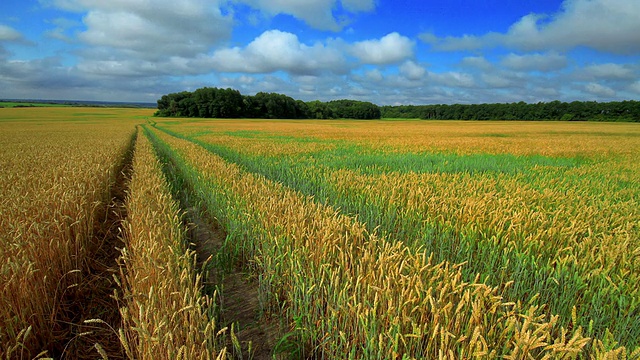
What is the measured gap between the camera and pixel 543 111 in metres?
99.8

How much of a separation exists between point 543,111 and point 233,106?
329ft

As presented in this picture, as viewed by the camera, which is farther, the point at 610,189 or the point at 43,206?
the point at 610,189

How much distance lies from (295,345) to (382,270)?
3.78ft

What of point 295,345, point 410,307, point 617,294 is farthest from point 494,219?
point 295,345

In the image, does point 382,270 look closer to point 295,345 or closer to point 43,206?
point 295,345

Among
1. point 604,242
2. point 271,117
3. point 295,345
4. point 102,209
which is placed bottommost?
point 295,345

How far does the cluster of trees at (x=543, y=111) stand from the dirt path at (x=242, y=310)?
398ft

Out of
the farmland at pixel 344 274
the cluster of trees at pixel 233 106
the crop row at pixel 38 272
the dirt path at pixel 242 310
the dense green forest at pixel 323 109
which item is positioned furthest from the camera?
the dense green forest at pixel 323 109

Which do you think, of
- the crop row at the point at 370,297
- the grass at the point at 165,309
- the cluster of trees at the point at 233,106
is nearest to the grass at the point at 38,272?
the grass at the point at 165,309

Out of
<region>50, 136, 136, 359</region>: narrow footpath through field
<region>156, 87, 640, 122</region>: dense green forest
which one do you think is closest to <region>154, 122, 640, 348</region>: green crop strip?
<region>50, 136, 136, 359</region>: narrow footpath through field

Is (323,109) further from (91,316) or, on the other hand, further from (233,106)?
(91,316)

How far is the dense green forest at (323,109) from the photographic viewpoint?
88125 mm

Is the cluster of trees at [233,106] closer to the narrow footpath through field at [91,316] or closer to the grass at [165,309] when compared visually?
the narrow footpath through field at [91,316]

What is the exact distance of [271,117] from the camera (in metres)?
95.4
